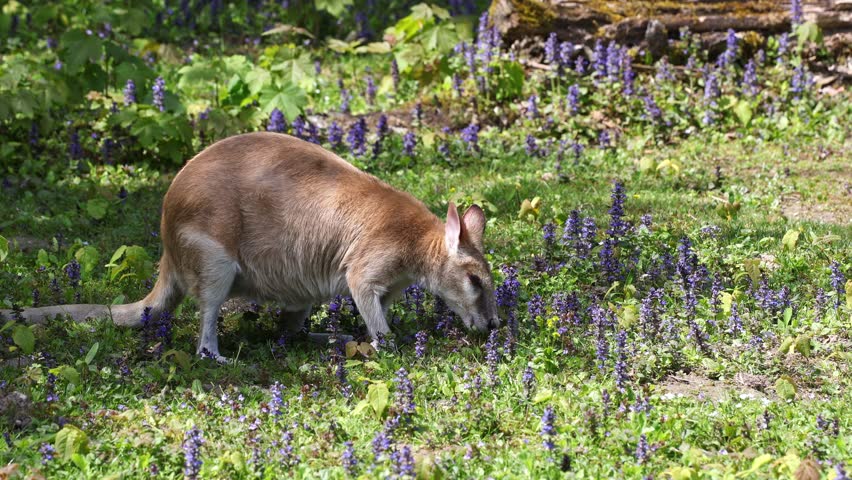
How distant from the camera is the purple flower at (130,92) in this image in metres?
9.16

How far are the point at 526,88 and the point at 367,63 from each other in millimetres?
2169

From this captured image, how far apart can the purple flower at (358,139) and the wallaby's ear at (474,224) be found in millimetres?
3279

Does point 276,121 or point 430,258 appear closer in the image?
point 430,258

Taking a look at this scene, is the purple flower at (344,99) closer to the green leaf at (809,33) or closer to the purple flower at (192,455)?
the green leaf at (809,33)

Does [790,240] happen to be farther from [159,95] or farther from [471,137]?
[159,95]

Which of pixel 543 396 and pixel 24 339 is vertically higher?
pixel 24 339

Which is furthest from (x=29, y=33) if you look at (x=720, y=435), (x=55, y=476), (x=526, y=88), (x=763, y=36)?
(x=720, y=435)

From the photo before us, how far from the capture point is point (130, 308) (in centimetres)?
612

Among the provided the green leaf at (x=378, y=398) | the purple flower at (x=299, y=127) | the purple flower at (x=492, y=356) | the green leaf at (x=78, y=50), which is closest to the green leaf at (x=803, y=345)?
the purple flower at (x=492, y=356)

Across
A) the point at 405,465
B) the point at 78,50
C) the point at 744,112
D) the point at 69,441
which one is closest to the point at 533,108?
the point at 744,112

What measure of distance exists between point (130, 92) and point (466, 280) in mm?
4546

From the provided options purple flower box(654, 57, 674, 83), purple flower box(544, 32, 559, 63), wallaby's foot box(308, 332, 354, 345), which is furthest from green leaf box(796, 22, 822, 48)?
wallaby's foot box(308, 332, 354, 345)

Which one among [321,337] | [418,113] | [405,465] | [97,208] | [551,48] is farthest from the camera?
[551,48]

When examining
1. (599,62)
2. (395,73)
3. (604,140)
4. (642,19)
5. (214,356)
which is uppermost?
(642,19)
